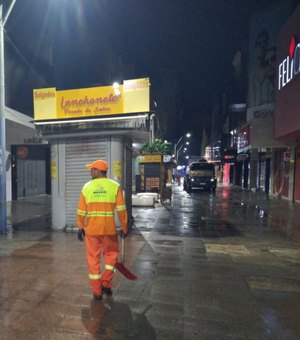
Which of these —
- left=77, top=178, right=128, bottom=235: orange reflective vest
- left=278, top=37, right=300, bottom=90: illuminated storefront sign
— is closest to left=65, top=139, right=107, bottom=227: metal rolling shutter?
left=77, top=178, right=128, bottom=235: orange reflective vest

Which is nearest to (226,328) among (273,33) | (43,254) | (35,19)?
(43,254)

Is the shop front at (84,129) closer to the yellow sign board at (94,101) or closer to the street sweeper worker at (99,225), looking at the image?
the yellow sign board at (94,101)

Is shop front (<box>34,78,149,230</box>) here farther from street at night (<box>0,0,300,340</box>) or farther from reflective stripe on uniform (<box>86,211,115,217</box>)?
reflective stripe on uniform (<box>86,211,115,217</box>)

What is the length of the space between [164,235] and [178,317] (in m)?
4.56

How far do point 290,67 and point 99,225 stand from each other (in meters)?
A: 14.1

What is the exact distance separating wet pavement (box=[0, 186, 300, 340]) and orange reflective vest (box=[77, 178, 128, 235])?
1.04 meters

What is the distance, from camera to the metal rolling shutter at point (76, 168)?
849cm

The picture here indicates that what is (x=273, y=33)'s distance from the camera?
1060 inches

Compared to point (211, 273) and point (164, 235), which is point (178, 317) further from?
point (164, 235)

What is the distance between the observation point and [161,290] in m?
4.49

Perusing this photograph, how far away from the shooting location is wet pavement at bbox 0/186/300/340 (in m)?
3.42

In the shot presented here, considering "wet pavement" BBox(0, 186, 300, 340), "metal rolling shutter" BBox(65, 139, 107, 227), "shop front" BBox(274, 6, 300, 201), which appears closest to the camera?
"wet pavement" BBox(0, 186, 300, 340)

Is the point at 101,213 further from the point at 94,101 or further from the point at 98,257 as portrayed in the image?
the point at 94,101

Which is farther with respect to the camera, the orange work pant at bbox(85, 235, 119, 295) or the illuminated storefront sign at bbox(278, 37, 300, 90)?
the illuminated storefront sign at bbox(278, 37, 300, 90)
